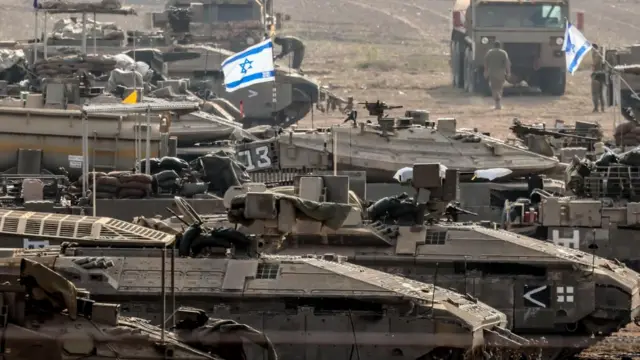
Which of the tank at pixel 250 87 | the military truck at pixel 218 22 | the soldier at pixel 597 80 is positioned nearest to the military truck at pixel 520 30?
the soldier at pixel 597 80

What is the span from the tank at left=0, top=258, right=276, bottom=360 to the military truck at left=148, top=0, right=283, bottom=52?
139 feet

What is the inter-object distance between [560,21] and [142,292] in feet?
143

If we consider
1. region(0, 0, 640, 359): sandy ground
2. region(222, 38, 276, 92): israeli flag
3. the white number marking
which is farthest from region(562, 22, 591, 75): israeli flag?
the white number marking

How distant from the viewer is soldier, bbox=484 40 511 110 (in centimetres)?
6575

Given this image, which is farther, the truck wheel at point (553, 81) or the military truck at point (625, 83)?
the truck wheel at point (553, 81)

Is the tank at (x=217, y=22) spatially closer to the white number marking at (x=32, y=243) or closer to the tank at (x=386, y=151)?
the tank at (x=386, y=151)

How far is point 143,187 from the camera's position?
1303 inches

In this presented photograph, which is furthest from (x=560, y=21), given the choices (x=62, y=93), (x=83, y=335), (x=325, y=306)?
(x=83, y=335)

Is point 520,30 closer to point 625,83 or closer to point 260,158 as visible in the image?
point 625,83

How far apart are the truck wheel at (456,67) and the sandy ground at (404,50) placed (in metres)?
0.46

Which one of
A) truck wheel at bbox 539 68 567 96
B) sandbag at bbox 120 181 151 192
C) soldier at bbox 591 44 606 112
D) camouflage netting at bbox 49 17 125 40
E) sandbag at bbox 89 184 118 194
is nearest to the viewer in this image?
sandbag at bbox 120 181 151 192

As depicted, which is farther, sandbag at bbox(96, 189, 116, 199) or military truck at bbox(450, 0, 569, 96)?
military truck at bbox(450, 0, 569, 96)

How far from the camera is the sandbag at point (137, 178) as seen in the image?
33062 millimetres

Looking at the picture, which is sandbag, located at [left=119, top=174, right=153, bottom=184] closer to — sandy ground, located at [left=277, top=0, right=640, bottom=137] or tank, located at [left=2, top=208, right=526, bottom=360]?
tank, located at [left=2, top=208, right=526, bottom=360]
